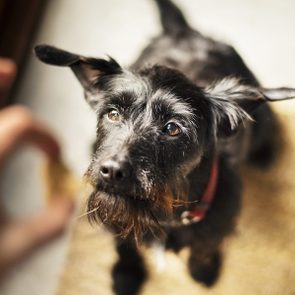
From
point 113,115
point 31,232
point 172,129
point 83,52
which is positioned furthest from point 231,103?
point 31,232

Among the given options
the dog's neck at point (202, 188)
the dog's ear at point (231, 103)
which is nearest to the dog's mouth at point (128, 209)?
the dog's neck at point (202, 188)

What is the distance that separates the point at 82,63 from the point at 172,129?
0.76ft

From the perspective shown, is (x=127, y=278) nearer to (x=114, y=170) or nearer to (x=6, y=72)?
(x=114, y=170)

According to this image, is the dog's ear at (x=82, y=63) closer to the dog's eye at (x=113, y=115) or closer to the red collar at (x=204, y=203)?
the dog's eye at (x=113, y=115)

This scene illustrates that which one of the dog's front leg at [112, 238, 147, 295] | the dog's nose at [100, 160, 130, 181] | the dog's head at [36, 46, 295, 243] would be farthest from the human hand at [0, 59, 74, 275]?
the dog's nose at [100, 160, 130, 181]

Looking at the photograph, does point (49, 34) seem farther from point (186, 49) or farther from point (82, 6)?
→ point (186, 49)

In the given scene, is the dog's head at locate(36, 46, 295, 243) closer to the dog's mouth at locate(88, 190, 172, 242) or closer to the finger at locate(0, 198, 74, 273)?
the dog's mouth at locate(88, 190, 172, 242)

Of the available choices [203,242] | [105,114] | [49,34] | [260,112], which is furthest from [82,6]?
[203,242]

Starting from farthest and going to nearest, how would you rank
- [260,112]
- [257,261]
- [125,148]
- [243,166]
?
[243,166]
[257,261]
[260,112]
[125,148]

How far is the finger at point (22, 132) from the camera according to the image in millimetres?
1239

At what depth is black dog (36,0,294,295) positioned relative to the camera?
856 millimetres

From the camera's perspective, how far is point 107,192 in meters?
0.85

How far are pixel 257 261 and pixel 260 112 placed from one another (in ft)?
1.25

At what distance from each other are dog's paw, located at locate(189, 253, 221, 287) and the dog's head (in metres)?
0.29
